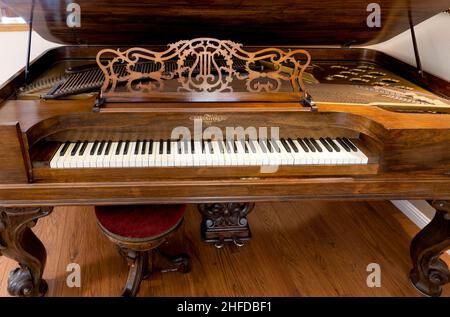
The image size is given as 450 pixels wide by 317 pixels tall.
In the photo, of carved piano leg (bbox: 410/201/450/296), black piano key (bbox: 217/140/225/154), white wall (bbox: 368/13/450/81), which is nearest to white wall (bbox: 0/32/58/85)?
black piano key (bbox: 217/140/225/154)

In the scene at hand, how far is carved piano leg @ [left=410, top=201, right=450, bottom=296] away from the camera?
1.85 m

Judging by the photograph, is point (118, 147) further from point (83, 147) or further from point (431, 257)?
point (431, 257)

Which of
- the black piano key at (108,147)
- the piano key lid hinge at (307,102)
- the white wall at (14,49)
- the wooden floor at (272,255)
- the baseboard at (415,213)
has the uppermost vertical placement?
the white wall at (14,49)

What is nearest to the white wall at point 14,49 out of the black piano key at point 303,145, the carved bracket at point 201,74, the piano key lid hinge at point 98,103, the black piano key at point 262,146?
the carved bracket at point 201,74

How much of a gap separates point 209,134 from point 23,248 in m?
1.04

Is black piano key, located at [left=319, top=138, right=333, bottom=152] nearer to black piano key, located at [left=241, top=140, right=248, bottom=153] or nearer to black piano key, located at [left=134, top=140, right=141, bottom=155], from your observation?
black piano key, located at [left=241, top=140, right=248, bottom=153]

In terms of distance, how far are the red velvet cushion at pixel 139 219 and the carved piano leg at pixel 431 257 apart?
1.31 m

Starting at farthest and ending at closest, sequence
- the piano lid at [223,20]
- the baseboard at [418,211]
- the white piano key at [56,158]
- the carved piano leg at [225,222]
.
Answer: the baseboard at [418,211] < the carved piano leg at [225,222] < the piano lid at [223,20] < the white piano key at [56,158]

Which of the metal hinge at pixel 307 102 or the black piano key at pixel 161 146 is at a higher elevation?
the metal hinge at pixel 307 102

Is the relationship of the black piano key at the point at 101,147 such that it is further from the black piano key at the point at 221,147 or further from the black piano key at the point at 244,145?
the black piano key at the point at 244,145

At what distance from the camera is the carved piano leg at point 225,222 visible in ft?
7.24

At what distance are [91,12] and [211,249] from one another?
1553 millimetres

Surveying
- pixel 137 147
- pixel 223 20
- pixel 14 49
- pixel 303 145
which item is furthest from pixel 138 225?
pixel 14 49

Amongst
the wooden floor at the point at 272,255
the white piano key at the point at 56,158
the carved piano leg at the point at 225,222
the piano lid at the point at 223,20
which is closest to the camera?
the white piano key at the point at 56,158
